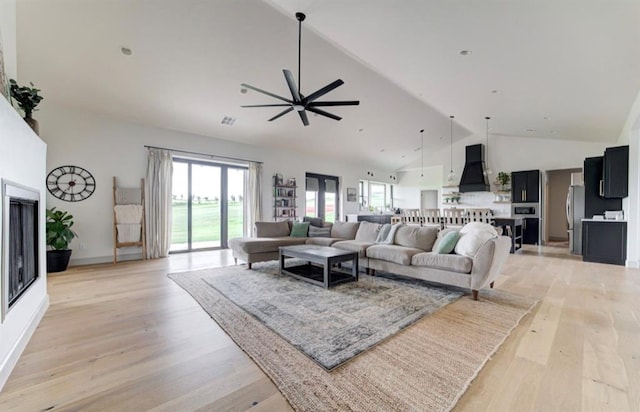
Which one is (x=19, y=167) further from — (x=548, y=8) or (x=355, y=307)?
(x=548, y=8)

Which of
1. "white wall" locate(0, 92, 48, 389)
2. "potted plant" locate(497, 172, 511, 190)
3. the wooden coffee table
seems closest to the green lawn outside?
the wooden coffee table

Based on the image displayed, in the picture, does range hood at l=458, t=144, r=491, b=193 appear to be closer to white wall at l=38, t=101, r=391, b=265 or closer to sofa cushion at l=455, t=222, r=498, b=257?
sofa cushion at l=455, t=222, r=498, b=257

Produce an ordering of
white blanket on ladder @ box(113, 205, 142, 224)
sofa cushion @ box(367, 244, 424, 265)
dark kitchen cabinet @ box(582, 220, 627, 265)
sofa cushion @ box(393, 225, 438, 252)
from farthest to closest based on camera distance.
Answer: white blanket on ladder @ box(113, 205, 142, 224) < dark kitchen cabinet @ box(582, 220, 627, 265) < sofa cushion @ box(393, 225, 438, 252) < sofa cushion @ box(367, 244, 424, 265)

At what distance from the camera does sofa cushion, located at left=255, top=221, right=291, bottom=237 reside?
570cm

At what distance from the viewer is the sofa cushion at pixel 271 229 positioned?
18.7ft

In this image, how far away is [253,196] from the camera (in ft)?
24.1

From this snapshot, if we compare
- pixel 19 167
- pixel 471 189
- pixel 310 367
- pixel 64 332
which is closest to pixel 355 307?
pixel 310 367

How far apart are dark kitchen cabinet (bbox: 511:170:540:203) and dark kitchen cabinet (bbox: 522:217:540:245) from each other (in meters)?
0.58

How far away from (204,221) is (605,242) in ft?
28.1

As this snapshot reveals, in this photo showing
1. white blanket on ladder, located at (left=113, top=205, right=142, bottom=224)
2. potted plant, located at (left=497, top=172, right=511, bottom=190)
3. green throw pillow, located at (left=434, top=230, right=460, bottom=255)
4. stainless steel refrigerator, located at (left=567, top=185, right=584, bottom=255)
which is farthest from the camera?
potted plant, located at (left=497, top=172, right=511, bottom=190)

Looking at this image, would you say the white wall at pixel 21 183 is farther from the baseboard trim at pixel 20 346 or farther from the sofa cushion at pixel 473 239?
the sofa cushion at pixel 473 239

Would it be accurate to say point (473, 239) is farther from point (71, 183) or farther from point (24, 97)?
point (71, 183)

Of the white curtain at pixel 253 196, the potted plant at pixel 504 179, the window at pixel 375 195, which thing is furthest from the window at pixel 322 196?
the potted plant at pixel 504 179

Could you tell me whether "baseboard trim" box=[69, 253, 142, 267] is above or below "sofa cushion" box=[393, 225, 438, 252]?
below
